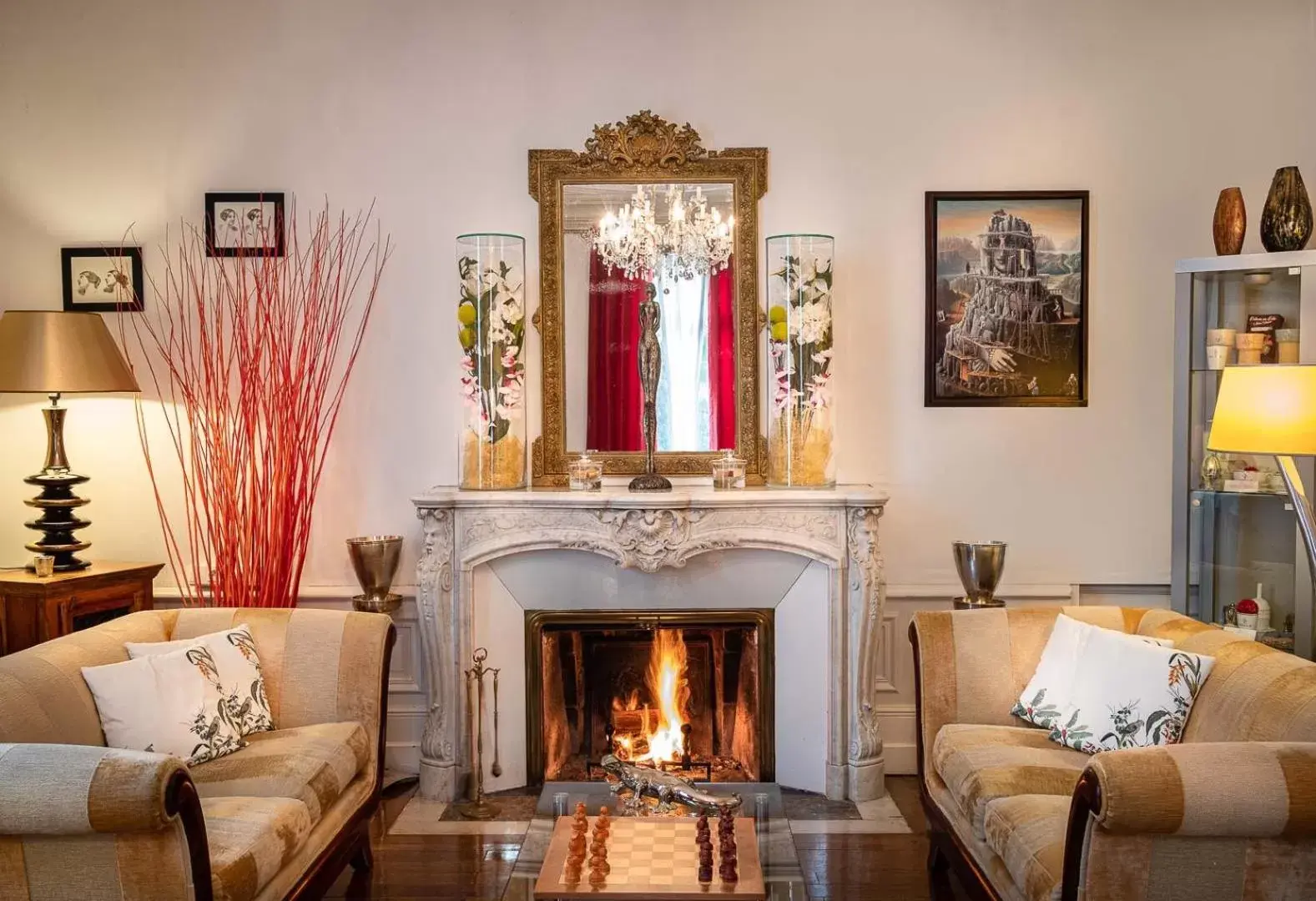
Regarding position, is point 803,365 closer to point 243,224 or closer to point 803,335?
point 803,335

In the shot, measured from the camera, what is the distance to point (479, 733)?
388cm

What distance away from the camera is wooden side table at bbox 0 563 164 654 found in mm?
3590

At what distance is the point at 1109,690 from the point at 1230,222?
1.90 meters

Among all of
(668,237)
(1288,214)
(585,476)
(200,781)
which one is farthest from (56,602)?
(1288,214)

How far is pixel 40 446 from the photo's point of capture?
4.21m

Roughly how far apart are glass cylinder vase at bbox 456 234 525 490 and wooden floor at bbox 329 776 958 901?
125 centimetres

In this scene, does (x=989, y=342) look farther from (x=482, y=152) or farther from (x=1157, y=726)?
(x=482, y=152)

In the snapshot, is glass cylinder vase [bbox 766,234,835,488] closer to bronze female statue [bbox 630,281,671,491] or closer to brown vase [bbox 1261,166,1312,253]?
bronze female statue [bbox 630,281,671,491]

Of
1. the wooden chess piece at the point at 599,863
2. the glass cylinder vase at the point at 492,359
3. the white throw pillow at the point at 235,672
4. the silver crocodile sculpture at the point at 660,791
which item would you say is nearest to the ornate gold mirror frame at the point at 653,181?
the glass cylinder vase at the point at 492,359

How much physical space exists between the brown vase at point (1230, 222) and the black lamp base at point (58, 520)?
4.18m

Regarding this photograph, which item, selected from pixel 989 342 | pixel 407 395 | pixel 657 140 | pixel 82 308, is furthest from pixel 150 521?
pixel 989 342

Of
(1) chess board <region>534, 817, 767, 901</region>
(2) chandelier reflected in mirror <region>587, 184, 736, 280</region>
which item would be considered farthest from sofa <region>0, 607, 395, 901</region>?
(2) chandelier reflected in mirror <region>587, 184, 736, 280</region>

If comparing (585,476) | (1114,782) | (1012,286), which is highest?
(1012,286)

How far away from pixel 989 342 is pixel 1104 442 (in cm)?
60
